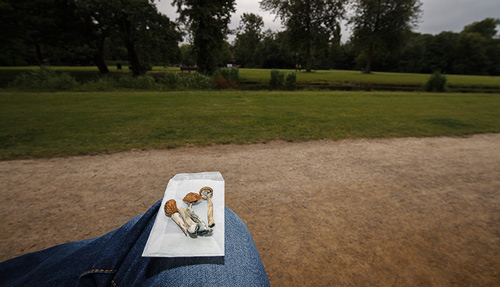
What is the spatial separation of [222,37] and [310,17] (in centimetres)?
2160

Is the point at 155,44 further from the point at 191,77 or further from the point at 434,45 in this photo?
the point at 434,45

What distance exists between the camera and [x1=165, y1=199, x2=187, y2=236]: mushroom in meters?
0.88

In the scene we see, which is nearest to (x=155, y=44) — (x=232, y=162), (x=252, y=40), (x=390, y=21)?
(x=232, y=162)

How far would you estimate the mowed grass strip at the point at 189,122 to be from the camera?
5.12 metres

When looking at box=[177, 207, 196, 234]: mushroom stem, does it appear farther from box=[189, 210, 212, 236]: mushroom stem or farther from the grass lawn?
the grass lawn

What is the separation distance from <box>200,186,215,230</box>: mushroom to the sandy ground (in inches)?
51.6

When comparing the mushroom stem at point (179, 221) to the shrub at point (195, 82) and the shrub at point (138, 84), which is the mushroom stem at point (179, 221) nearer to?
the shrub at point (195, 82)

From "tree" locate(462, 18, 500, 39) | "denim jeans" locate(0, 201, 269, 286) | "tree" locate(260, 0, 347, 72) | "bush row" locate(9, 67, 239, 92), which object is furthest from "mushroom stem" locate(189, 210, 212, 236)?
"tree" locate(462, 18, 500, 39)

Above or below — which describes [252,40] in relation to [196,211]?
above

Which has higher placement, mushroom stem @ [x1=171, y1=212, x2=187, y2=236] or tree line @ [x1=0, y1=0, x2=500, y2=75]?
tree line @ [x1=0, y1=0, x2=500, y2=75]

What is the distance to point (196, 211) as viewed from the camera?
0.98m

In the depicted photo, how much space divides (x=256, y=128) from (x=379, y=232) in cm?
434

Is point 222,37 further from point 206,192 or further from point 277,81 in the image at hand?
point 206,192

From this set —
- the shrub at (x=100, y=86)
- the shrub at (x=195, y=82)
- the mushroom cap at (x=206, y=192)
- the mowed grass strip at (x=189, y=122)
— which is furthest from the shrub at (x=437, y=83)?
the shrub at (x=100, y=86)
